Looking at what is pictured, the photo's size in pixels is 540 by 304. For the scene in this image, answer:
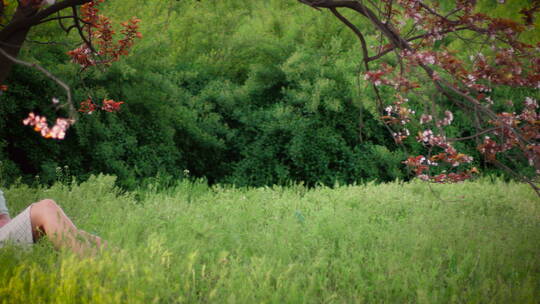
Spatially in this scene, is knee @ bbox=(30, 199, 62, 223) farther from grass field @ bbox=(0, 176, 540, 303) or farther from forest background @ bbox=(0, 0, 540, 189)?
forest background @ bbox=(0, 0, 540, 189)

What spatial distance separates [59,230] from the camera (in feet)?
11.1

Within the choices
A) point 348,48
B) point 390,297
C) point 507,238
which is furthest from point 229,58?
point 390,297

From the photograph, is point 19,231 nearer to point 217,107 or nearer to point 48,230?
point 48,230

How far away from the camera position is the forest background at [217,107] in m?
7.50

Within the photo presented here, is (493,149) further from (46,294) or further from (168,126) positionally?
(168,126)

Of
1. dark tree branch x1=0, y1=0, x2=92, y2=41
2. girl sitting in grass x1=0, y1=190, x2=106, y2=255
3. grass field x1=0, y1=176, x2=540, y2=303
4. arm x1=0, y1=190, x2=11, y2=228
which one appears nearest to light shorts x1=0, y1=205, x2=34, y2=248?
girl sitting in grass x1=0, y1=190, x2=106, y2=255

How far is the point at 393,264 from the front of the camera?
150 inches

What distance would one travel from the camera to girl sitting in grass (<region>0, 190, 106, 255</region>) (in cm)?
336

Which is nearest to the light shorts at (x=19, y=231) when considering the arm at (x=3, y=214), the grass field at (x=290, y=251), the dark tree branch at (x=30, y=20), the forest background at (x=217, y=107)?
the grass field at (x=290, y=251)

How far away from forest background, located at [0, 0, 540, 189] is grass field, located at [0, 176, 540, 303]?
1837mm

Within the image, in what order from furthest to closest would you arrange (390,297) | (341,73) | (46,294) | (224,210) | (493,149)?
(341,73) < (224,210) < (493,149) < (390,297) < (46,294)

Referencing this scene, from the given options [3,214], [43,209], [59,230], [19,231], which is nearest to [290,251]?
[59,230]

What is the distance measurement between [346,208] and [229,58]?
5.37m

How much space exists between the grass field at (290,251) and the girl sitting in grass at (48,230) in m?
0.10
